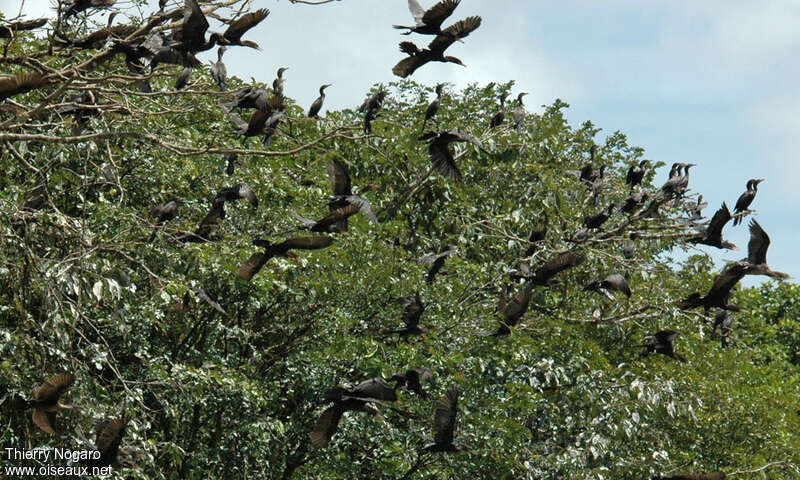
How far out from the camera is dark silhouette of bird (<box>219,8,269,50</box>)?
612 centimetres

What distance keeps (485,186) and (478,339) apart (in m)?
3.31

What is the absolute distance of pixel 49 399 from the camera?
5.86 meters

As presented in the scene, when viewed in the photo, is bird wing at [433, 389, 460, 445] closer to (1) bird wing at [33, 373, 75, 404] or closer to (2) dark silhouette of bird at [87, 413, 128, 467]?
(2) dark silhouette of bird at [87, 413, 128, 467]

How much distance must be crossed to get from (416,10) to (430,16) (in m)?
0.27

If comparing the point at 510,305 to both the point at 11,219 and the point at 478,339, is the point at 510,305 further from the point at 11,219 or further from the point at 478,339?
the point at 11,219

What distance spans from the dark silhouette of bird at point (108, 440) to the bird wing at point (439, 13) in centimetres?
326

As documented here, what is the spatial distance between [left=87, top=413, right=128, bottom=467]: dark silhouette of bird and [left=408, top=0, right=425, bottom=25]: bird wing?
3.25 metres

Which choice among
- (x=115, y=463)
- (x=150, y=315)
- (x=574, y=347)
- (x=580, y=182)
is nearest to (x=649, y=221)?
(x=580, y=182)

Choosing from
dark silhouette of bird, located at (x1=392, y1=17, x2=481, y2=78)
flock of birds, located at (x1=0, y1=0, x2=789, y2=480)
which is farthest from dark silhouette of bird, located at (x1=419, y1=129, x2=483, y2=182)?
dark silhouette of bird, located at (x1=392, y1=17, x2=481, y2=78)

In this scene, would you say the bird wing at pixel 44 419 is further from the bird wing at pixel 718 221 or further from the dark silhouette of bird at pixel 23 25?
the bird wing at pixel 718 221

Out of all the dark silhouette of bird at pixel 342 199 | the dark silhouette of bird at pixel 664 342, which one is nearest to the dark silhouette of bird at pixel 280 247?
the dark silhouette of bird at pixel 342 199

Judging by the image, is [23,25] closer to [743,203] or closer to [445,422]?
[445,422]

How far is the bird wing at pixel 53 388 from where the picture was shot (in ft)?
18.7

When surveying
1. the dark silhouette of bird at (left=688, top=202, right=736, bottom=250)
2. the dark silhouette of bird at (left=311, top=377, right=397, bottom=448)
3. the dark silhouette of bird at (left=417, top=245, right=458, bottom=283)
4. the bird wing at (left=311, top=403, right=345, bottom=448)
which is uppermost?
the dark silhouette of bird at (left=688, top=202, right=736, bottom=250)
